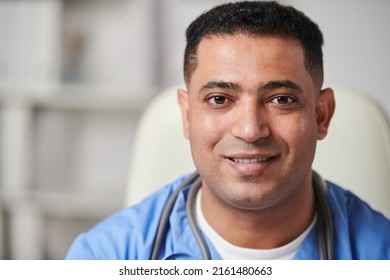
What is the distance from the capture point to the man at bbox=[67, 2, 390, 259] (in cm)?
68

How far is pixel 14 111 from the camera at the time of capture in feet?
5.07

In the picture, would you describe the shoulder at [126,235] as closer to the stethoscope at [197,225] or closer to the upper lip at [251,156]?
the stethoscope at [197,225]

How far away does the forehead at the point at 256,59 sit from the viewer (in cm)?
67

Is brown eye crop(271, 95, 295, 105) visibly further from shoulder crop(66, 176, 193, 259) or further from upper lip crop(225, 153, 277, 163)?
shoulder crop(66, 176, 193, 259)

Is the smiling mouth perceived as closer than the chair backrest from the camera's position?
Yes

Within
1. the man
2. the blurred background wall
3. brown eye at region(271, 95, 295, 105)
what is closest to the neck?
the man

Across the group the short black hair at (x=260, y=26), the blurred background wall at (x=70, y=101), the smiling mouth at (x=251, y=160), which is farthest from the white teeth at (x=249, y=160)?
the blurred background wall at (x=70, y=101)

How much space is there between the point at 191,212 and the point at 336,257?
19 cm

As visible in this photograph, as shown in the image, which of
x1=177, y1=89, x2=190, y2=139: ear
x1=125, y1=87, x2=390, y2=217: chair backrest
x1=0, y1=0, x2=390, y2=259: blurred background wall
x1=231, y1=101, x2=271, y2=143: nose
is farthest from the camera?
x1=0, y1=0, x2=390, y2=259: blurred background wall

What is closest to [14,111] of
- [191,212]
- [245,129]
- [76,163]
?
[76,163]

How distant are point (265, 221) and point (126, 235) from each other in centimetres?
18

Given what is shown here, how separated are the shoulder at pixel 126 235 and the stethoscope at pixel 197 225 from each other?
11mm

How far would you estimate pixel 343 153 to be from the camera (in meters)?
0.89

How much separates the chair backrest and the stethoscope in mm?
100
